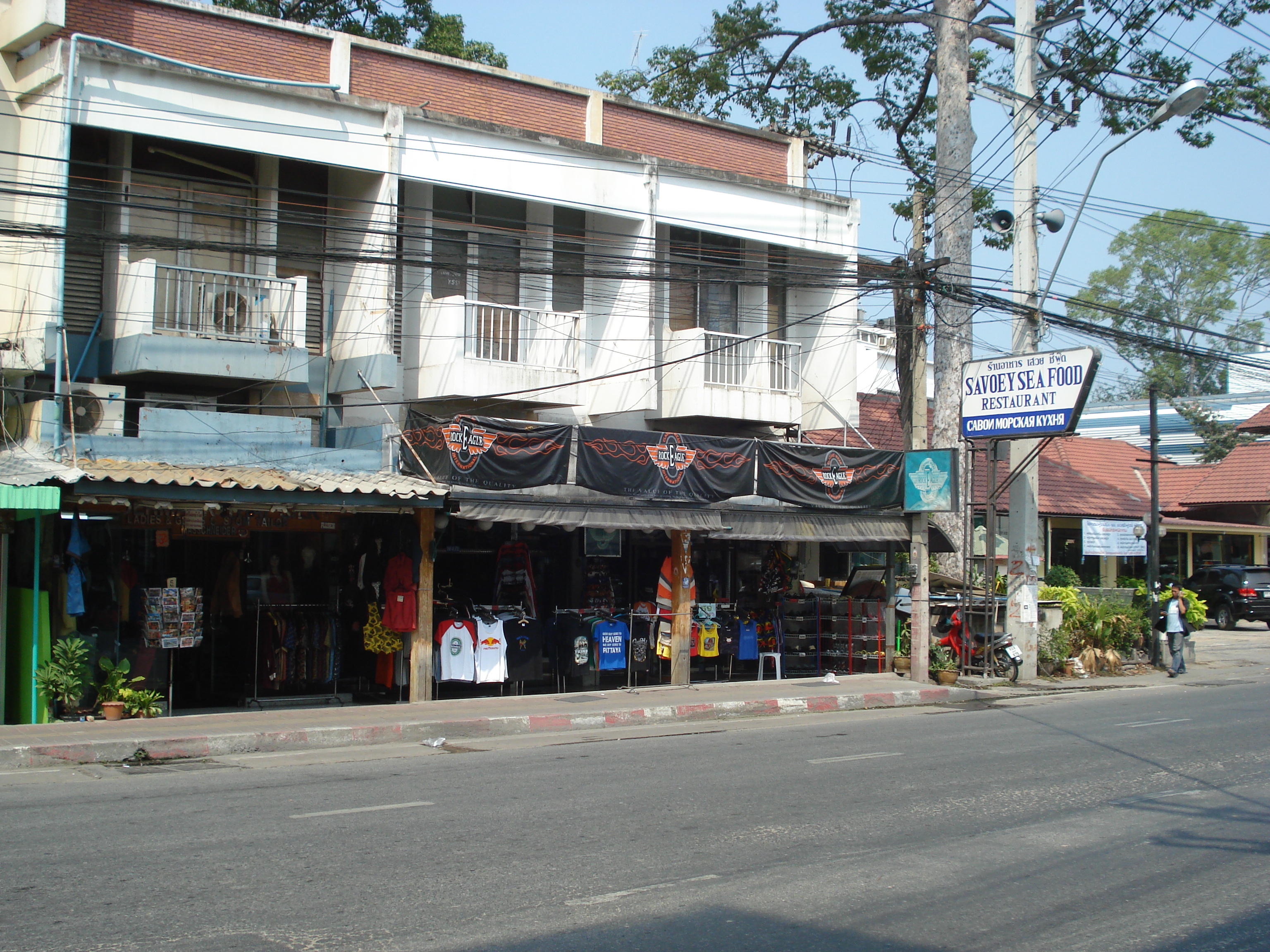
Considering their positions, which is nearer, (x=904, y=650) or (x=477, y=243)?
(x=477, y=243)

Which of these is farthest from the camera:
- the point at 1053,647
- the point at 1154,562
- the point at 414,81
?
the point at 1154,562

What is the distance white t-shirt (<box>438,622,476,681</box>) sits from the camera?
616 inches

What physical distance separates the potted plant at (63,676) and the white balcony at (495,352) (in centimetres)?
606

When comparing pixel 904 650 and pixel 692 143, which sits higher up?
pixel 692 143

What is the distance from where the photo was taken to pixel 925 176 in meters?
30.8

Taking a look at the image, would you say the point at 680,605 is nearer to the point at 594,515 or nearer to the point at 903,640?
the point at 594,515

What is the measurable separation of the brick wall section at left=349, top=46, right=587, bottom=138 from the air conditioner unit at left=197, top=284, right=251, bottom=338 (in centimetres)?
389

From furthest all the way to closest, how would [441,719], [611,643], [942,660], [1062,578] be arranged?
[1062,578] < [942,660] < [611,643] < [441,719]

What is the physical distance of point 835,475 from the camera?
61.9 ft

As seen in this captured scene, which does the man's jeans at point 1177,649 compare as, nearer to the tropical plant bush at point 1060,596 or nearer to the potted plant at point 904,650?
the tropical plant bush at point 1060,596

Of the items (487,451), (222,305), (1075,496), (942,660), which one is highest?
(222,305)

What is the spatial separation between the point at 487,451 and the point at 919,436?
7.72 meters

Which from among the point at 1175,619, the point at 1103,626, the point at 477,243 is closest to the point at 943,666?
the point at 1103,626

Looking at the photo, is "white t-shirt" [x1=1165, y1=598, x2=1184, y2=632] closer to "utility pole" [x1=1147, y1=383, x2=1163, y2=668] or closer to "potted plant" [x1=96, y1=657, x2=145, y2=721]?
"utility pole" [x1=1147, y1=383, x2=1163, y2=668]
